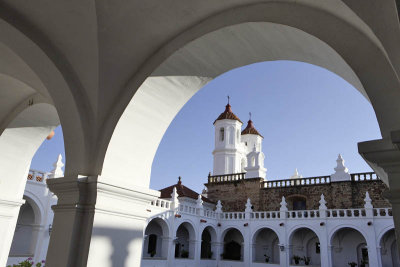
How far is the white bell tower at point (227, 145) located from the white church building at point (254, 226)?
2.36 m

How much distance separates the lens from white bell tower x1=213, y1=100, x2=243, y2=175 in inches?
1214

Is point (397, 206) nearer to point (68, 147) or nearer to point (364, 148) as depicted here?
point (364, 148)

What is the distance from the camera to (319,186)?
77.8 ft

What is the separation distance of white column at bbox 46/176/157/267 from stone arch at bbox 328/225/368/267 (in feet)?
68.0

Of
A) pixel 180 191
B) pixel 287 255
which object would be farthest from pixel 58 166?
pixel 287 255

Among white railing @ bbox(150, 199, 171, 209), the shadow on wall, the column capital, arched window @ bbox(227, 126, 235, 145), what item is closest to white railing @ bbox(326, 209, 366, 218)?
white railing @ bbox(150, 199, 171, 209)

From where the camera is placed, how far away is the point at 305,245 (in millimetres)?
23594

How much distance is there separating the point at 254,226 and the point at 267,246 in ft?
9.37

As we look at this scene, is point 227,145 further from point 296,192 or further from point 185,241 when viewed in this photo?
point 185,241

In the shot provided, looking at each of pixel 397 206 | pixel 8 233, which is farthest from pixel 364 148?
pixel 8 233

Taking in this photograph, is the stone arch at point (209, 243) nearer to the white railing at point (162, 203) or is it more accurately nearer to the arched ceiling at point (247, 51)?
the white railing at point (162, 203)

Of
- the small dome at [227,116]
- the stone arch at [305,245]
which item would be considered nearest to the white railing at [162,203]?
the stone arch at [305,245]

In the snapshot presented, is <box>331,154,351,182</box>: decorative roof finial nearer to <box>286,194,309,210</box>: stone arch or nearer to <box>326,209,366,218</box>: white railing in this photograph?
<box>326,209,366,218</box>: white railing

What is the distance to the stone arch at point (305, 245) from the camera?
23.1 m
